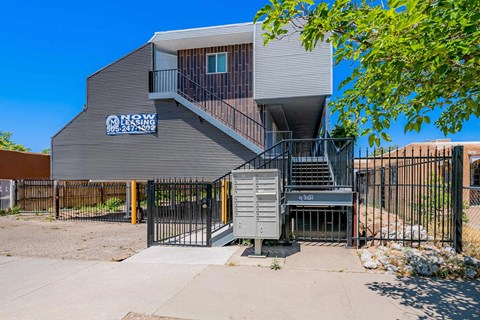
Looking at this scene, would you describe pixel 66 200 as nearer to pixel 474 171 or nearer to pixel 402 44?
pixel 402 44

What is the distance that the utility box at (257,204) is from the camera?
602 centimetres

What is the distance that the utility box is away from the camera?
6.02 m

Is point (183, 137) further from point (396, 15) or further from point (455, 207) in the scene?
point (396, 15)

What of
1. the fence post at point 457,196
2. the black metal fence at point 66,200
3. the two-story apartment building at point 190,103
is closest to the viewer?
the fence post at point 457,196

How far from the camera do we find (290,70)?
1198cm

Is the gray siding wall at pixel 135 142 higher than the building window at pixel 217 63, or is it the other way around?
the building window at pixel 217 63

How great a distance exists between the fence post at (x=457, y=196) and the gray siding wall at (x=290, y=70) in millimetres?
6175

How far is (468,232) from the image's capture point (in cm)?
767

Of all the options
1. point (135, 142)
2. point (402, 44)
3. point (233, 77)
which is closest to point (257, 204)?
point (402, 44)

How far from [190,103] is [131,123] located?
3290mm

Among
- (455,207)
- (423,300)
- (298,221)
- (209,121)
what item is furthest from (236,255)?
(209,121)

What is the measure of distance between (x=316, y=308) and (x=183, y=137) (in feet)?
33.8

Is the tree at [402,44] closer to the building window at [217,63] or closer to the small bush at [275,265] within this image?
the small bush at [275,265]

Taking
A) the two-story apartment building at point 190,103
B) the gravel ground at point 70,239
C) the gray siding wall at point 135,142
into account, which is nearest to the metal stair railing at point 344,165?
the two-story apartment building at point 190,103
